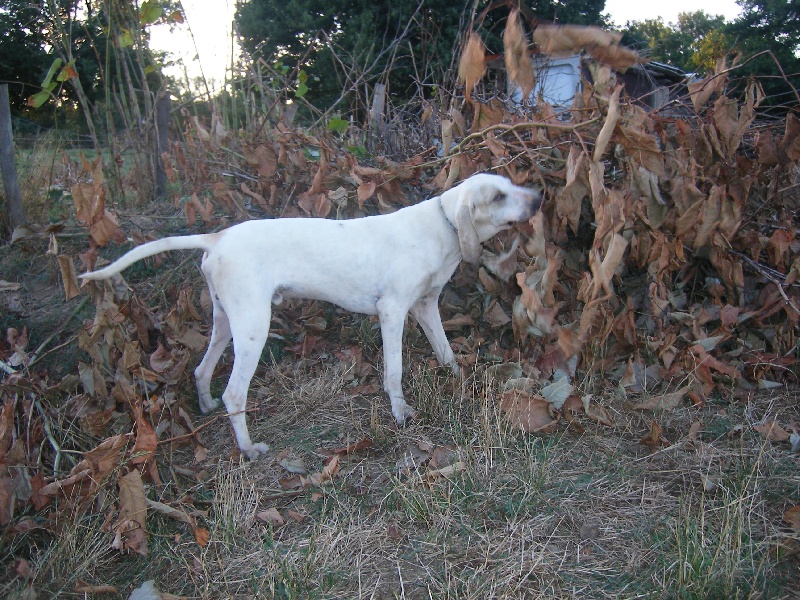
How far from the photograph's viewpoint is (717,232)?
371cm

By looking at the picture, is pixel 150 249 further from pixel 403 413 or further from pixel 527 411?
pixel 527 411

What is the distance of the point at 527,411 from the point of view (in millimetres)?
3105

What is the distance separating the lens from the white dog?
10.6ft

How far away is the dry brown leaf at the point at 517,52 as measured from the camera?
9.69 feet

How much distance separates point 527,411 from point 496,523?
2.33ft

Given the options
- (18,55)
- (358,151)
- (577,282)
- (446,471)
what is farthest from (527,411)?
(18,55)

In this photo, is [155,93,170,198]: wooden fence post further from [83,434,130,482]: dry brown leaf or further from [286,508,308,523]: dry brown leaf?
[286,508,308,523]: dry brown leaf

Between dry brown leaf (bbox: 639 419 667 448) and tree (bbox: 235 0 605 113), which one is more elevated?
tree (bbox: 235 0 605 113)

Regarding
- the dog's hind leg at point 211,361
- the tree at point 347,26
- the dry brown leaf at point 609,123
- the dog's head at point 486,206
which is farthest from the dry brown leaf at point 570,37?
the tree at point 347,26

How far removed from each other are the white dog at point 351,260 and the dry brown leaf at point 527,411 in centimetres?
58

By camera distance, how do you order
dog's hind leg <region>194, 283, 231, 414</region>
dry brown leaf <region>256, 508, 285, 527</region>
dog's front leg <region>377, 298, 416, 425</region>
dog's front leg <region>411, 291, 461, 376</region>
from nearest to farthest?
dry brown leaf <region>256, 508, 285, 527</region>, dog's front leg <region>377, 298, 416, 425</region>, dog's hind leg <region>194, 283, 231, 414</region>, dog's front leg <region>411, 291, 461, 376</region>

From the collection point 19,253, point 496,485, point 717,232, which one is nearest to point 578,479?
point 496,485

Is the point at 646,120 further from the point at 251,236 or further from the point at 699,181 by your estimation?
the point at 251,236

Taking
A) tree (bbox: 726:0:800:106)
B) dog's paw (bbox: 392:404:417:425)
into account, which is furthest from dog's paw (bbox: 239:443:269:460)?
tree (bbox: 726:0:800:106)
